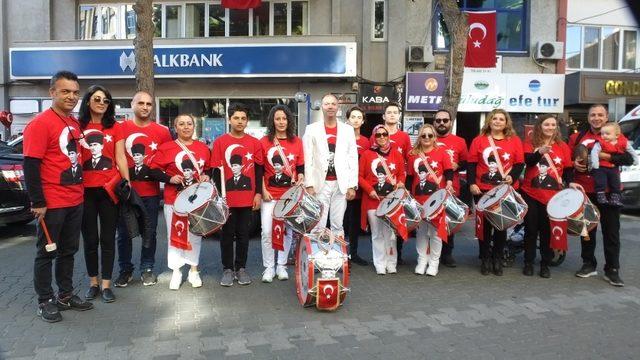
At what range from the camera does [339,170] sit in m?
5.91

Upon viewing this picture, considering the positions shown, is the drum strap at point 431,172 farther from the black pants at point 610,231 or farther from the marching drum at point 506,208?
the black pants at point 610,231

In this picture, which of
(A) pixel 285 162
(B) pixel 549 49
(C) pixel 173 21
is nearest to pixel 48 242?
(A) pixel 285 162

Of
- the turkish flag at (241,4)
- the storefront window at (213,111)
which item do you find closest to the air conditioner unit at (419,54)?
the storefront window at (213,111)

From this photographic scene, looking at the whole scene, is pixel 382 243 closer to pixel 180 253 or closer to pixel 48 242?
pixel 180 253

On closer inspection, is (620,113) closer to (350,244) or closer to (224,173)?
(350,244)

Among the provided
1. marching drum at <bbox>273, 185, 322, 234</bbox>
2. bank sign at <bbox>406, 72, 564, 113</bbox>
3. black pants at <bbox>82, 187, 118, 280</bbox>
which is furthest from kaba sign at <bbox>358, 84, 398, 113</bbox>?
black pants at <bbox>82, 187, 118, 280</bbox>

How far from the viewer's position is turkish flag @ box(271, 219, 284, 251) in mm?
5676

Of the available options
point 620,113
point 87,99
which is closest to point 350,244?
point 87,99

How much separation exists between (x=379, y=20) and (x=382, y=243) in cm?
1254

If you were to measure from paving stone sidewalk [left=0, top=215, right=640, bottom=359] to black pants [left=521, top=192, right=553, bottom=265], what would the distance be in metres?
0.28

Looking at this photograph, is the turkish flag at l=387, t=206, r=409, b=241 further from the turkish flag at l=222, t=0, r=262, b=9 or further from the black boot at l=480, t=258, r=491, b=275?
the turkish flag at l=222, t=0, r=262, b=9

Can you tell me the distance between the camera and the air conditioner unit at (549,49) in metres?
17.4

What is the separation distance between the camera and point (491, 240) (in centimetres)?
634

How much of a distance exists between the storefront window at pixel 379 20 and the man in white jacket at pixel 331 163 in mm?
11830
